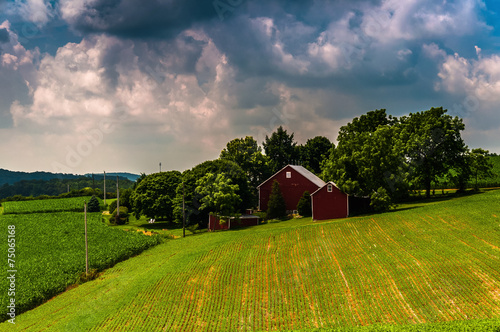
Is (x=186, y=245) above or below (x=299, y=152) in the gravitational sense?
below

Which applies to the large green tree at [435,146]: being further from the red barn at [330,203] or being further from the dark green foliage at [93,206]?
the dark green foliage at [93,206]

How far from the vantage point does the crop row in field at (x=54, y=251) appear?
31577mm

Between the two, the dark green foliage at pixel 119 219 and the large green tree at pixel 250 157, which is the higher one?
the large green tree at pixel 250 157

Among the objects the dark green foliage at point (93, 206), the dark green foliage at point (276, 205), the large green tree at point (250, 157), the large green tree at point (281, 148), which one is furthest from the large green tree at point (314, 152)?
the dark green foliage at point (93, 206)

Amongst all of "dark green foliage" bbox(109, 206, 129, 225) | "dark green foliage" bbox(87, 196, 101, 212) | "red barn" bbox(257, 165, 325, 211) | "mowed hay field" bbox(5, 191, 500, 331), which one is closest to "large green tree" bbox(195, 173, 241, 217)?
"red barn" bbox(257, 165, 325, 211)

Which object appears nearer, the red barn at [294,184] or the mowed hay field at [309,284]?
the mowed hay field at [309,284]

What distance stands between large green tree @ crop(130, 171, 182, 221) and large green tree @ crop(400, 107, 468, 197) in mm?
38955

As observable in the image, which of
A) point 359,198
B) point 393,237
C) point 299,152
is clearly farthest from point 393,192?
point 299,152

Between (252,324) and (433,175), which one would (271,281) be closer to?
(252,324)

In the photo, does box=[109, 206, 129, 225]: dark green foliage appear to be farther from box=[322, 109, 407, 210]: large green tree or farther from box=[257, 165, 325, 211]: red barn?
box=[322, 109, 407, 210]: large green tree

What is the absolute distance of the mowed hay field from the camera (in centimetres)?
2192

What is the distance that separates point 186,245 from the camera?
4391cm

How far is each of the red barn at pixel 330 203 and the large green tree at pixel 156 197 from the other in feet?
81.5

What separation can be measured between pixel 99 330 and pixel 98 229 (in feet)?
121
